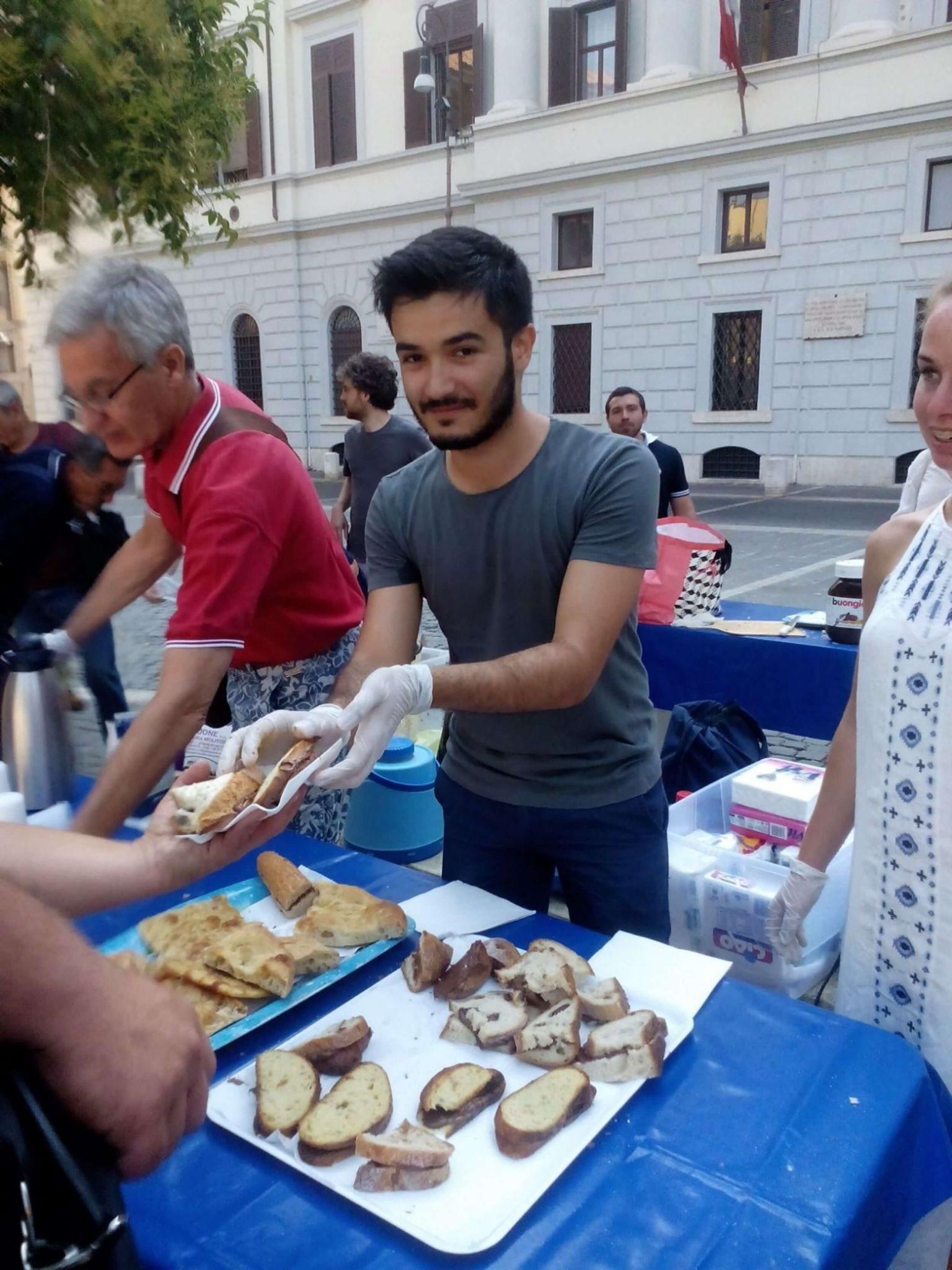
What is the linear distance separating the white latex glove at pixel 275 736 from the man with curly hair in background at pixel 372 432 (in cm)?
390

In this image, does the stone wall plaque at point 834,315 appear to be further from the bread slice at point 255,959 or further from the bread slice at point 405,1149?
the bread slice at point 405,1149

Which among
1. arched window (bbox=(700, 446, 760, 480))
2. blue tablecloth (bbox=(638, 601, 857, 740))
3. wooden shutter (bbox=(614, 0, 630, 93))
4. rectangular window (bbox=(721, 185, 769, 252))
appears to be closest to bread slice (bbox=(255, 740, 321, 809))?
blue tablecloth (bbox=(638, 601, 857, 740))

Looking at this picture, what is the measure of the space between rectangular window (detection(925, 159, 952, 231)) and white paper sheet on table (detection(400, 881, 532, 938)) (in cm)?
1454

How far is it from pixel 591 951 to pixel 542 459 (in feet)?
2.83

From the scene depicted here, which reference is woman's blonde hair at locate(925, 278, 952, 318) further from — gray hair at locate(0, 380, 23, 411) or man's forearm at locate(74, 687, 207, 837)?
gray hair at locate(0, 380, 23, 411)

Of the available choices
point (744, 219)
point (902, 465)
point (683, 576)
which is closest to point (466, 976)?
point (683, 576)

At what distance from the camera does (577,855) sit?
1.74m

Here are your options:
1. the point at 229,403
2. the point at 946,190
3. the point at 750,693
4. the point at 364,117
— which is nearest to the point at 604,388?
the point at 946,190

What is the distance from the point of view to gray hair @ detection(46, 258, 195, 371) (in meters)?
1.75

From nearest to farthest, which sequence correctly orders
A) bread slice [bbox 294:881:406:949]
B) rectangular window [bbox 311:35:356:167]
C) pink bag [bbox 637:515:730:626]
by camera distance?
bread slice [bbox 294:881:406:949] < pink bag [bbox 637:515:730:626] < rectangular window [bbox 311:35:356:167]

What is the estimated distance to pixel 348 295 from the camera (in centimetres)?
1862

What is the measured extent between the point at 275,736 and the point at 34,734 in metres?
0.74

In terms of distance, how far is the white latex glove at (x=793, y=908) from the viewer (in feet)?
5.72

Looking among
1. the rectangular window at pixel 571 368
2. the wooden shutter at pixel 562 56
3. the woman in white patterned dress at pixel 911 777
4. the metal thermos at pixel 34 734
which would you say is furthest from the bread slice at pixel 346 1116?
the wooden shutter at pixel 562 56
